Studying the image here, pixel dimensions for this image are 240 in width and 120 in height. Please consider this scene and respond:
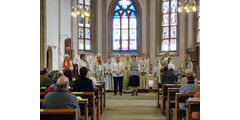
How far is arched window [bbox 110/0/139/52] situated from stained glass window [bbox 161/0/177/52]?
163cm

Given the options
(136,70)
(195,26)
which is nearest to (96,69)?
(136,70)

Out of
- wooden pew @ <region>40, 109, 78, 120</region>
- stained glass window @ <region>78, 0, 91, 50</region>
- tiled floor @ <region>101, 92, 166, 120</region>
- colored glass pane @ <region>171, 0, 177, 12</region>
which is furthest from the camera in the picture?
stained glass window @ <region>78, 0, 91, 50</region>

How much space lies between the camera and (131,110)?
23.3 feet

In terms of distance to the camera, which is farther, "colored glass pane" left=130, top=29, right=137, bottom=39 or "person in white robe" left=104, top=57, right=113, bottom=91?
"colored glass pane" left=130, top=29, right=137, bottom=39

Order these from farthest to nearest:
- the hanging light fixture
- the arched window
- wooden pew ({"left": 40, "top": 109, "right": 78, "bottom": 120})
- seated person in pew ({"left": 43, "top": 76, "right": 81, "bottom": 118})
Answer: the arched window
the hanging light fixture
seated person in pew ({"left": 43, "top": 76, "right": 81, "bottom": 118})
wooden pew ({"left": 40, "top": 109, "right": 78, "bottom": 120})

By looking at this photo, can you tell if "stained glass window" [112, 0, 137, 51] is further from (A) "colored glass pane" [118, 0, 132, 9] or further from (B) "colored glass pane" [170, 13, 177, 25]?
(B) "colored glass pane" [170, 13, 177, 25]

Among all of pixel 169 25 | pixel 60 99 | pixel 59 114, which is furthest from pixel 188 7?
pixel 59 114

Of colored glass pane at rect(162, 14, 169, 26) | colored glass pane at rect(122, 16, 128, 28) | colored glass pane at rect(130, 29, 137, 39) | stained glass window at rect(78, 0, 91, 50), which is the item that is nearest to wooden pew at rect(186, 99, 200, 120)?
colored glass pane at rect(162, 14, 169, 26)

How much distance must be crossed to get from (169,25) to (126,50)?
9.73 feet

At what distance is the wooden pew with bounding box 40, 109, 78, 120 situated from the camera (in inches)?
124

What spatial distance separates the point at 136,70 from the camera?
10180 millimetres

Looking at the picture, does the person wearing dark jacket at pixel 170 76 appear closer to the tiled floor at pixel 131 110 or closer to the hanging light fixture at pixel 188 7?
the tiled floor at pixel 131 110
